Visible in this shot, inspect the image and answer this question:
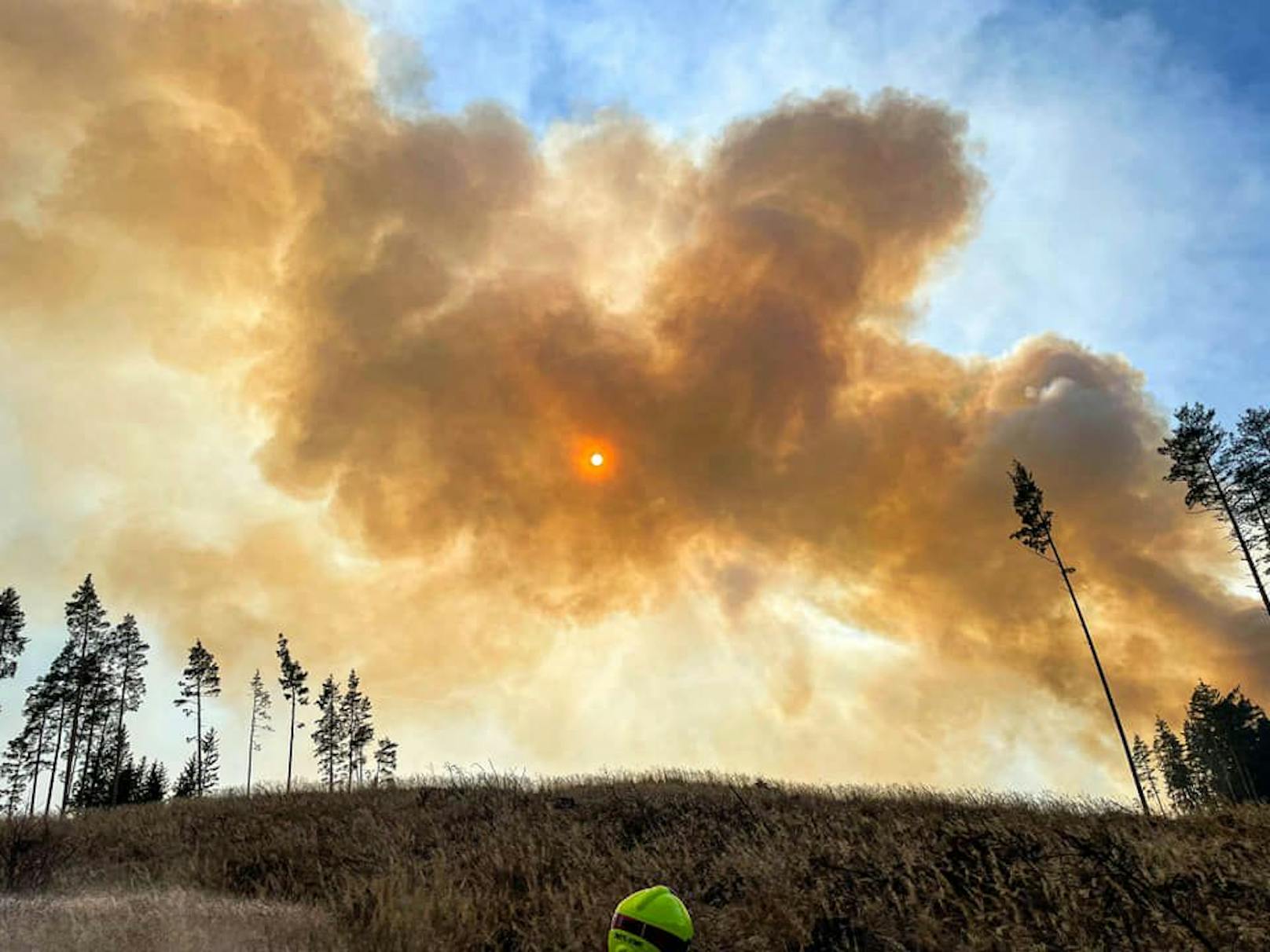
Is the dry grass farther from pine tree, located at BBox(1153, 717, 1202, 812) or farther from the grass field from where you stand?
pine tree, located at BBox(1153, 717, 1202, 812)

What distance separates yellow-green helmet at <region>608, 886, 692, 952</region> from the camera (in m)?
4.62

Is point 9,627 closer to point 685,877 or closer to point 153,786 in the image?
point 153,786

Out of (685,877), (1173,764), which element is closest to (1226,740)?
(1173,764)

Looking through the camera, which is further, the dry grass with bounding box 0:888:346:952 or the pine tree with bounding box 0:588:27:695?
the pine tree with bounding box 0:588:27:695

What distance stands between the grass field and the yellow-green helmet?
486cm

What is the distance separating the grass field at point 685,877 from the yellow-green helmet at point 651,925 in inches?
191

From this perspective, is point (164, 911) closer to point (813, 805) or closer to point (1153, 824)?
point (813, 805)

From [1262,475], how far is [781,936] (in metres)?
38.0

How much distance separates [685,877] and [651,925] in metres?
7.48

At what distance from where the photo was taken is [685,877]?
11.3m

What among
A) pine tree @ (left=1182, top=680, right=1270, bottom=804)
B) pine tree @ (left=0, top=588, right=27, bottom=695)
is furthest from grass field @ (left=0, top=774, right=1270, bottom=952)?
pine tree @ (left=1182, top=680, right=1270, bottom=804)

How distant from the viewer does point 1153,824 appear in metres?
11.6

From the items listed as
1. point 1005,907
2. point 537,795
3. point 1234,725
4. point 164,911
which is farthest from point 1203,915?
point 1234,725

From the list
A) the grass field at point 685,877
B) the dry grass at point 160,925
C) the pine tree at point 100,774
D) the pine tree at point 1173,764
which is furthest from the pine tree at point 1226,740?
the pine tree at point 100,774
